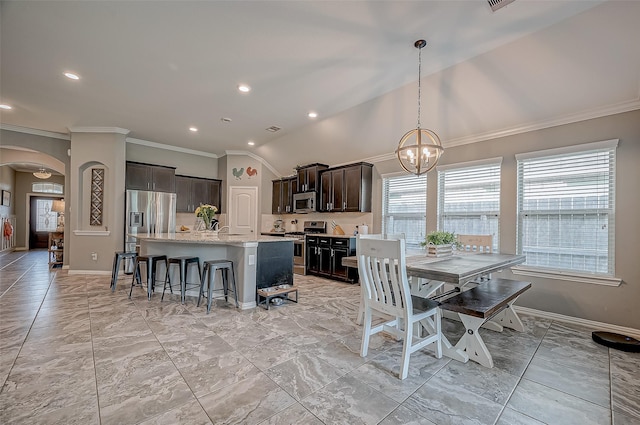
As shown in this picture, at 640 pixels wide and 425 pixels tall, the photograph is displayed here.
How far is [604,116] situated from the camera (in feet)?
10.8

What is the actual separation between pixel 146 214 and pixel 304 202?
3.37 metres

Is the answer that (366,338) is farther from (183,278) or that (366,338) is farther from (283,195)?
(283,195)

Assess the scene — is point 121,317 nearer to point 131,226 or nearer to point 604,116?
point 131,226

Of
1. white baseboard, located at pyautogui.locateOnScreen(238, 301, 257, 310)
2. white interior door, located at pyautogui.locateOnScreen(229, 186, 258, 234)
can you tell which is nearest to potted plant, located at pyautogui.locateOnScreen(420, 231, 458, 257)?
white baseboard, located at pyautogui.locateOnScreen(238, 301, 257, 310)

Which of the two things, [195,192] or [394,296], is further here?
[195,192]

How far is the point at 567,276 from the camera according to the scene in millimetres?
3490

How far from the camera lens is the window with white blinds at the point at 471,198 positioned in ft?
13.7

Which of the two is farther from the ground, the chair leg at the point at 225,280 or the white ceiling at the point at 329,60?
the white ceiling at the point at 329,60

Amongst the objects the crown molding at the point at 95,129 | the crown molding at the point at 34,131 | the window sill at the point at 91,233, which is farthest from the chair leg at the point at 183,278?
the crown molding at the point at 34,131

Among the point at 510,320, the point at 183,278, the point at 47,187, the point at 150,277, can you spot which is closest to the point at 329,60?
the point at 183,278

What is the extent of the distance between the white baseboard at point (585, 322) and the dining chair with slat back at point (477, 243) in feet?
3.22

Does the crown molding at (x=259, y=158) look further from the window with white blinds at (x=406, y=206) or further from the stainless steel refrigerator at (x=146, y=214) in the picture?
the window with white blinds at (x=406, y=206)

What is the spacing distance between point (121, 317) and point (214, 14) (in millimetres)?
3397

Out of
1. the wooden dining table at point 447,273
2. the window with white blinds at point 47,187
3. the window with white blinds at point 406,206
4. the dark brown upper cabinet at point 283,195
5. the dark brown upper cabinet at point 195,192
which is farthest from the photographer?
the window with white blinds at point 47,187
